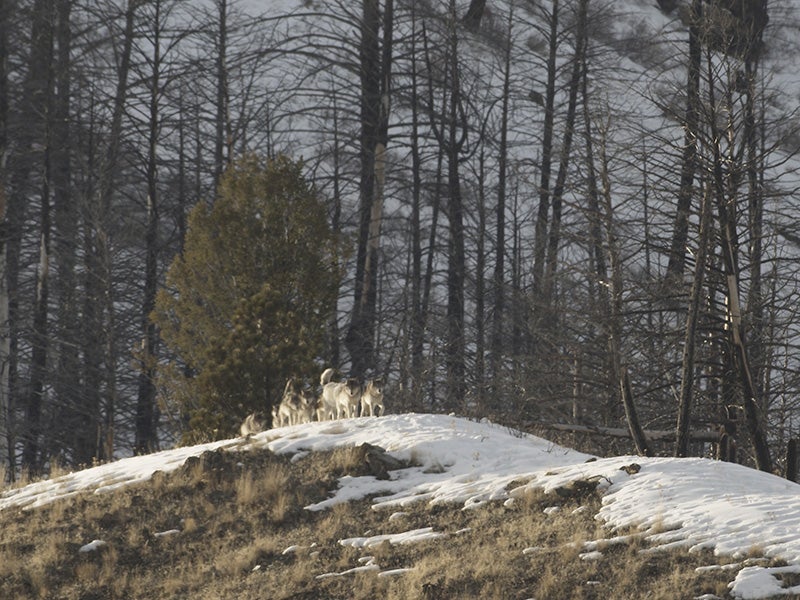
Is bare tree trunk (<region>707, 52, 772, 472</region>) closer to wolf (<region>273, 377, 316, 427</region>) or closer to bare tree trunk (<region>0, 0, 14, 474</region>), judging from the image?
wolf (<region>273, 377, 316, 427</region>)

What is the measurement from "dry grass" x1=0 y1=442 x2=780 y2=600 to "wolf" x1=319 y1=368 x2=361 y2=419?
7.38 feet

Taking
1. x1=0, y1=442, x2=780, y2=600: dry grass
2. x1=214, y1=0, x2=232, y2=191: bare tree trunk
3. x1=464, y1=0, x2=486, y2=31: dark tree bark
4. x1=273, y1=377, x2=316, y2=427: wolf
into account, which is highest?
x1=464, y1=0, x2=486, y2=31: dark tree bark

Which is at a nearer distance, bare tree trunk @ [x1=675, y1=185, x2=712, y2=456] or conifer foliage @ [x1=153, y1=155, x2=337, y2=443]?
bare tree trunk @ [x1=675, y1=185, x2=712, y2=456]

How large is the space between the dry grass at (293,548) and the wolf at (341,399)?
88.6 inches

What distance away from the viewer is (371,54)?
86.8 ft

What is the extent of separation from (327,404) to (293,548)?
17.6 ft

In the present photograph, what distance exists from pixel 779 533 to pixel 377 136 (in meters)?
17.7

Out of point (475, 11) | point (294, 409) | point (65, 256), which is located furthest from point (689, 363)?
point (475, 11)

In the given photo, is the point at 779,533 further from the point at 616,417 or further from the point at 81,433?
the point at 81,433

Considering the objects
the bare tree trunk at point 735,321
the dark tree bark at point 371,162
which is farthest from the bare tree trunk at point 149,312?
the bare tree trunk at point 735,321

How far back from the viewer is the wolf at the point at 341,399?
587 inches

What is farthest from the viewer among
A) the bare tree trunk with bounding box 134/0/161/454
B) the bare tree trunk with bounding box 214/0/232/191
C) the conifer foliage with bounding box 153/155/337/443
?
the bare tree trunk with bounding box 214/0/232/191

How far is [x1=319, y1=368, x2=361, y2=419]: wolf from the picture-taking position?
48.9ft

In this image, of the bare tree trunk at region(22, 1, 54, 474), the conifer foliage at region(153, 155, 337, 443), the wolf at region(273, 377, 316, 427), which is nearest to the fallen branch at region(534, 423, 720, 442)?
the wolf at region(273, 377, 316, 427)
